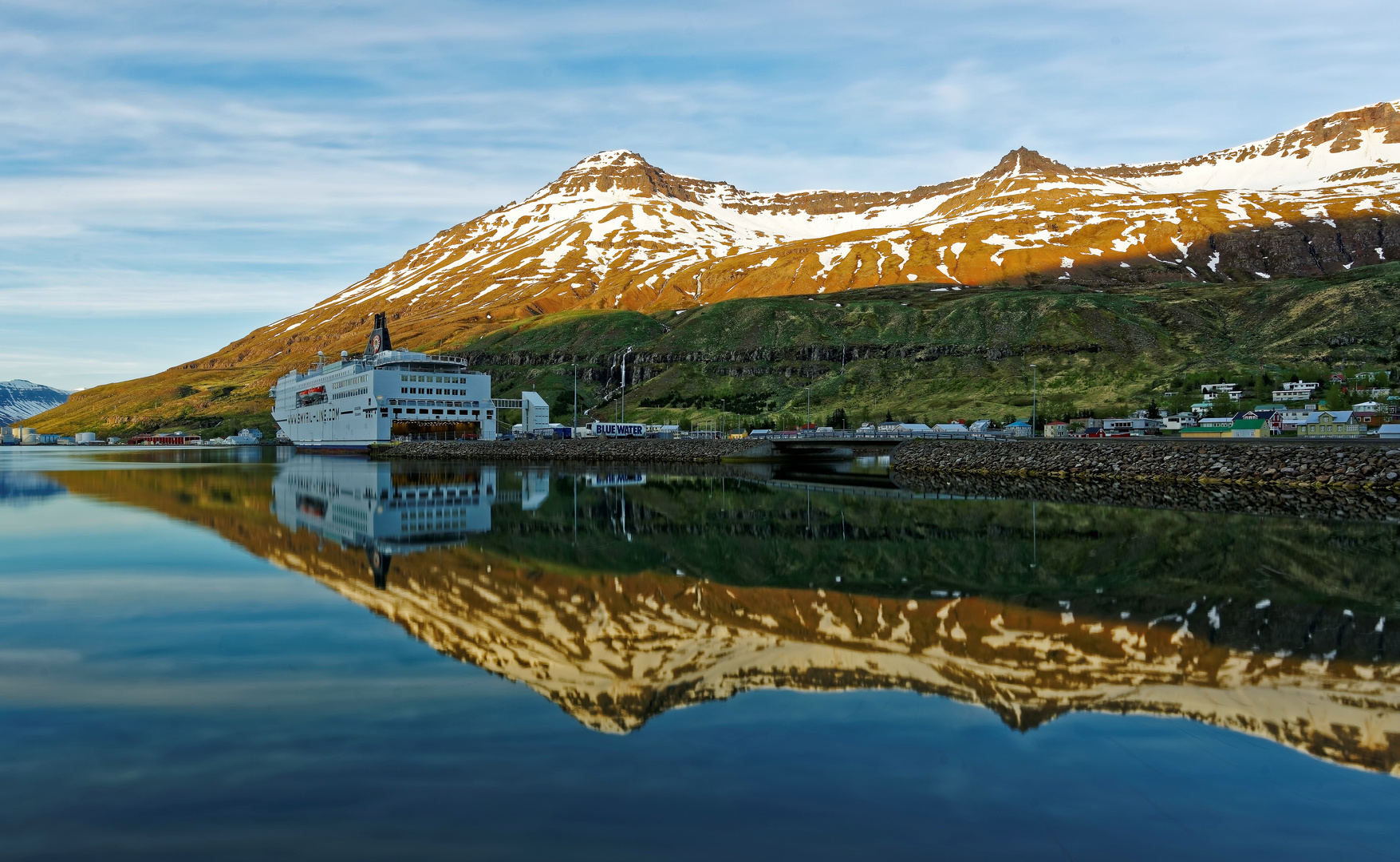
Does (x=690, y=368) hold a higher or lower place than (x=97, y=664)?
higher

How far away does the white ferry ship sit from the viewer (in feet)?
412

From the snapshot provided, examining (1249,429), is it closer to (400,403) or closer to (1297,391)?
(1297,391)

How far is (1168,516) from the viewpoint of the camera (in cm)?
3625

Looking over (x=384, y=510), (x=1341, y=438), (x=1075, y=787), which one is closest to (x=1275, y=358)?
(x=1341, y=438)

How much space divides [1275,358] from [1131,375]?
21796 millimetres

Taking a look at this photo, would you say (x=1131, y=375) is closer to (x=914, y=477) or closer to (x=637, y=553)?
(x=914, y=477)

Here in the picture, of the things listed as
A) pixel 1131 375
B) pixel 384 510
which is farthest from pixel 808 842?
pixel 1131 375

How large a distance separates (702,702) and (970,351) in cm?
15705

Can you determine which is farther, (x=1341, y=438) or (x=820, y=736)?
(x=1341, y=438)

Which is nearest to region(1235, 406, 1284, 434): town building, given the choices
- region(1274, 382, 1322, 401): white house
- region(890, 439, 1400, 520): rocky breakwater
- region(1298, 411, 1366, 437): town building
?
region(1298, 411, 1366, 437): town building

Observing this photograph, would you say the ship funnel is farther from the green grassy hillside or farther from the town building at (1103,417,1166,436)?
the town building at (1103,417,1166,436)

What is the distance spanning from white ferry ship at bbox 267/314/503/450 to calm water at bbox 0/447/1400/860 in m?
101

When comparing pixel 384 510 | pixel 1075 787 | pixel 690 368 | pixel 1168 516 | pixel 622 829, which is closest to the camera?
pixel 622 829

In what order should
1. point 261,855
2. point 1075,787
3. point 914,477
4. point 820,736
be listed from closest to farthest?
point 261,855
point 1075,787
point 820,736
point 914,477
